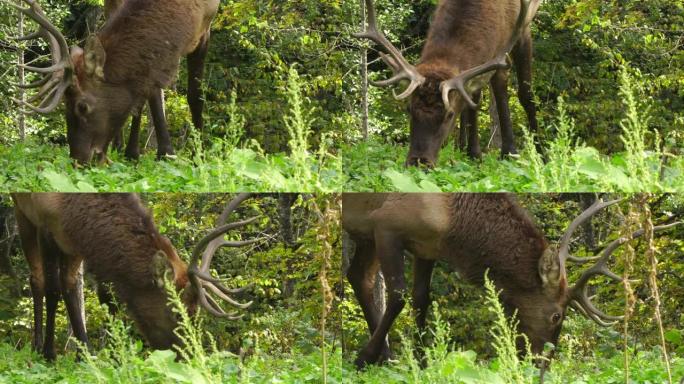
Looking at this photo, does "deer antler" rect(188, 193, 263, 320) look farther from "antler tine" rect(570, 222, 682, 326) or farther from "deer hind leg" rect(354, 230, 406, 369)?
"antler tine" rect(570, 222, 682, 326)

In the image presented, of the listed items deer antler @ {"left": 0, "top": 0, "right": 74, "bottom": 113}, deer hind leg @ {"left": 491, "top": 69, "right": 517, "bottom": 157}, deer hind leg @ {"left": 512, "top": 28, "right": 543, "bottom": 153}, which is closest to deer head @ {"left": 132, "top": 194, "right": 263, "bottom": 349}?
deer antler @ {"left": 0, "top": 0, "right": 74, "bottom": 113}

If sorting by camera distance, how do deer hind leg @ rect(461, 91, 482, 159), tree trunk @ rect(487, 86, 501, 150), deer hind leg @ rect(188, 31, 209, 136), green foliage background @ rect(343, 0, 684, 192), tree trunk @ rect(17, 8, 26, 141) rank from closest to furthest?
deer hind leg @ rect(461, 91, 482, 159) → deer hind leg @ rect(188, 31, 209, 136) → green foliage background @ rect(343, 0, 684, 192) → tree trunk @ rect(487, 86, 501, 150) → tree trunk @ rect(17, 8, 26, 141)

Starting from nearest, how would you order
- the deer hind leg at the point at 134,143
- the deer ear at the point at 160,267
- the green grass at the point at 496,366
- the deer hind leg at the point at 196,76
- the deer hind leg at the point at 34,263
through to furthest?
the green grass at the point at 496,366 → the deer ear at the point at 160,267 → the deer hind leg at the point at 34,263 → the deer hind leg at the point at 134,143 → the deer hind leg at the point at 196,76

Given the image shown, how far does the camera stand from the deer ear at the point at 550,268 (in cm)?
729

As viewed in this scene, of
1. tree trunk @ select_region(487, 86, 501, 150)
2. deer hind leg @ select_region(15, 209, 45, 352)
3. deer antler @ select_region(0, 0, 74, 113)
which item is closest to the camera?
deer hind leg @ select_region(15, 209, 45, 352)

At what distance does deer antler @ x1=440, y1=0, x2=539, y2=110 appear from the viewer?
9531mm

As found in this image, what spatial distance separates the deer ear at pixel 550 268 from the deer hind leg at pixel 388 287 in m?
0.83

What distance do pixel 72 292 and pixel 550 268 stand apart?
116 inches

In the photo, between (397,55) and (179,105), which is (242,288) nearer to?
(397,55)

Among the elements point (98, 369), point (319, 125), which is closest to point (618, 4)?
point (319, 125)

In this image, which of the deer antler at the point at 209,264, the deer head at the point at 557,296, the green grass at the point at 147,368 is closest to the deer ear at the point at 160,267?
the deer antler at the point at 209,264

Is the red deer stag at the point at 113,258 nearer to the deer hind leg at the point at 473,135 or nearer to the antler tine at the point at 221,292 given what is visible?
the antler tine at the point at 221,292

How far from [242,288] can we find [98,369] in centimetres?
90

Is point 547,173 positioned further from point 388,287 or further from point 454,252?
point 388,287
